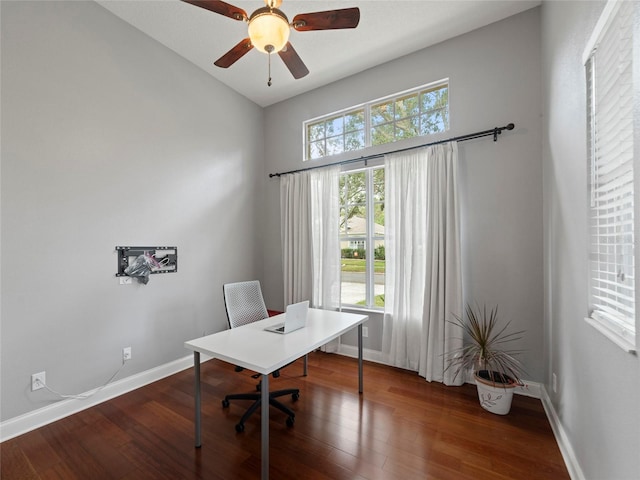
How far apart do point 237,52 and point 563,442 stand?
334 cm

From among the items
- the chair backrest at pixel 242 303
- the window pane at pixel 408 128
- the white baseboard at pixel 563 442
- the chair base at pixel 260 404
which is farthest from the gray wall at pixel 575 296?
the chair backrest at pixel 242 303

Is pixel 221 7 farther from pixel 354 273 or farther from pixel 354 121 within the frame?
pixel 354 273

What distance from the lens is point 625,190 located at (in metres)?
1.11

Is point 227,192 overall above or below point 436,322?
above

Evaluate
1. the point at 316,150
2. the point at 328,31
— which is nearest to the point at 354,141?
the point at 316,150

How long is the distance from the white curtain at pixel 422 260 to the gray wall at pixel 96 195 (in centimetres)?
210

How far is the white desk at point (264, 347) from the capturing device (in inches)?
58.0

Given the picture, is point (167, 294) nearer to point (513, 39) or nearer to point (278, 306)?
point (278, 306)

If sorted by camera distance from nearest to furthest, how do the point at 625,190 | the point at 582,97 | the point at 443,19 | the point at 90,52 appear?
the point at 625,190, the point at 582,97, the point at 90,52, the point at 443,19

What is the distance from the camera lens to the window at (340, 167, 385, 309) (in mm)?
3291

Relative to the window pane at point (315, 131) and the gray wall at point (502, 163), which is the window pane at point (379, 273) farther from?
the window pane at point (315, 131)

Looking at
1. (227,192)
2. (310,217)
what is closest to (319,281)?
(310,217)

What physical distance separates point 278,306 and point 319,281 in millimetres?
885

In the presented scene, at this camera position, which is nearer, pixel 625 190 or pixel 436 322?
pixel 625 190
